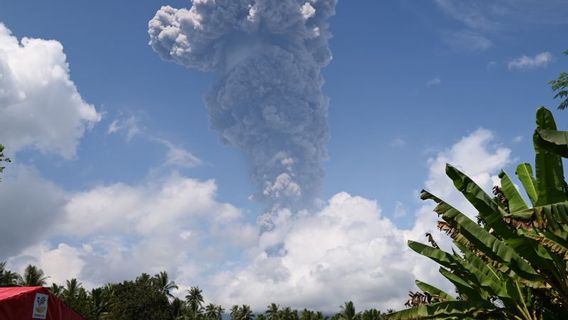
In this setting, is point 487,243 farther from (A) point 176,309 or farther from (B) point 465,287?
(A) point 176,309

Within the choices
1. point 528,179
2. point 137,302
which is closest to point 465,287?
point 528,179

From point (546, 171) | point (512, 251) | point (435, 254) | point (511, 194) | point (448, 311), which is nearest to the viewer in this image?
point (546, 171)

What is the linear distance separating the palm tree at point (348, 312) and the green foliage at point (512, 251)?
50504 mm

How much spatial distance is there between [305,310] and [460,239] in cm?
5344

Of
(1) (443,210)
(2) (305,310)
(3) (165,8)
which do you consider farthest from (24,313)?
(3) (165,8)

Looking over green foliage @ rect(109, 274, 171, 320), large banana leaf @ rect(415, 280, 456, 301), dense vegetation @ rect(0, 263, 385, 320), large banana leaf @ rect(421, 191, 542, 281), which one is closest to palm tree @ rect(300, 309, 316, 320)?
dense vegetation @ rect(0, 263, 385, 320)

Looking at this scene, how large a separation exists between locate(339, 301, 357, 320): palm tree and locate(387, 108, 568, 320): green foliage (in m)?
50.5

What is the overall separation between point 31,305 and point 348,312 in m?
58.9

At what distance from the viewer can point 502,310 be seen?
1111 centimetres

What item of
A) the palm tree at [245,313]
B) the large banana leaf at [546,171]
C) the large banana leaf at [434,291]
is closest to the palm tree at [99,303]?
the palm tree at [245,313]

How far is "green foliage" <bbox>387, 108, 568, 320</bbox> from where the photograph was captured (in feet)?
30.5

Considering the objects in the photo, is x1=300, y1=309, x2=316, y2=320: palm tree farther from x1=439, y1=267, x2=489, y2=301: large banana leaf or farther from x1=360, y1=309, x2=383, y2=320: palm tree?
x1=439, y1=267, x2=489, y2=301: large banana leaf

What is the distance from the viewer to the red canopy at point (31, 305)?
5047 millimetres

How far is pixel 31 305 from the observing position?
5.27 m
